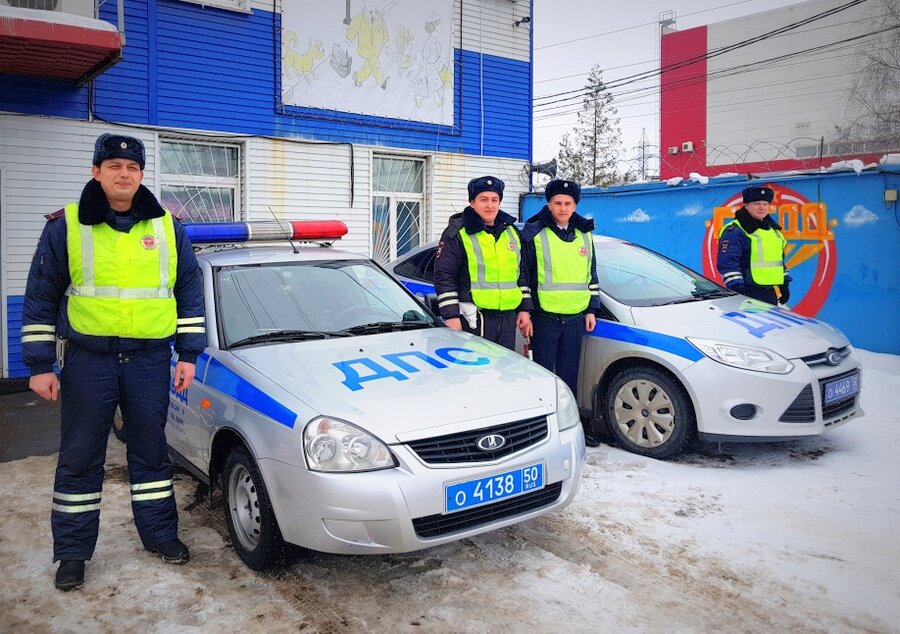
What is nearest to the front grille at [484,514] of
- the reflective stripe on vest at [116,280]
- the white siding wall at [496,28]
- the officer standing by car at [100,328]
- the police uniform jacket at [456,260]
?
the officer standing by car at [100,328]

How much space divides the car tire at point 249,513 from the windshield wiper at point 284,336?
64 cm

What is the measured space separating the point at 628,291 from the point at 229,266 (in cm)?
302

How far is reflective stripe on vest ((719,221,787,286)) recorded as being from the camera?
6461 mm

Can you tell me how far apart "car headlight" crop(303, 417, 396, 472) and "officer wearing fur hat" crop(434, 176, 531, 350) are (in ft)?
7.00

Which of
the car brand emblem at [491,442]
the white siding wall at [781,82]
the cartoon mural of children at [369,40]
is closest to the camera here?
the car brand emblem at [491,442]

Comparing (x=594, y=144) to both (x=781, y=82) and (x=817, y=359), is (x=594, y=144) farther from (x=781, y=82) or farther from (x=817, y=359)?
(x=817, y=359)

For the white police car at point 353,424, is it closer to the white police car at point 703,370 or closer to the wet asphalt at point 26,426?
the white police car at point 703,370

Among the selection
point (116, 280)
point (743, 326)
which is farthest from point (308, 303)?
point (743, 326)

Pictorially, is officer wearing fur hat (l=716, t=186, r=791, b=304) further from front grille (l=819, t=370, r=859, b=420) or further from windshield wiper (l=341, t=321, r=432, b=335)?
windshield wiper (l=341, t=321, r=432, b=335)

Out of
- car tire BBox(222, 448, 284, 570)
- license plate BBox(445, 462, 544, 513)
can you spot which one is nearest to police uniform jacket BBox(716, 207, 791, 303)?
license plate BBox(445, 462, 544, 513)

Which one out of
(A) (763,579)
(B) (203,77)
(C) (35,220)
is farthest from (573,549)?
(B) (203,77)

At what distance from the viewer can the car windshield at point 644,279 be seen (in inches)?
222

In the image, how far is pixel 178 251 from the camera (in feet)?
11.7

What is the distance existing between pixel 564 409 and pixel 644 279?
2.57 metres
